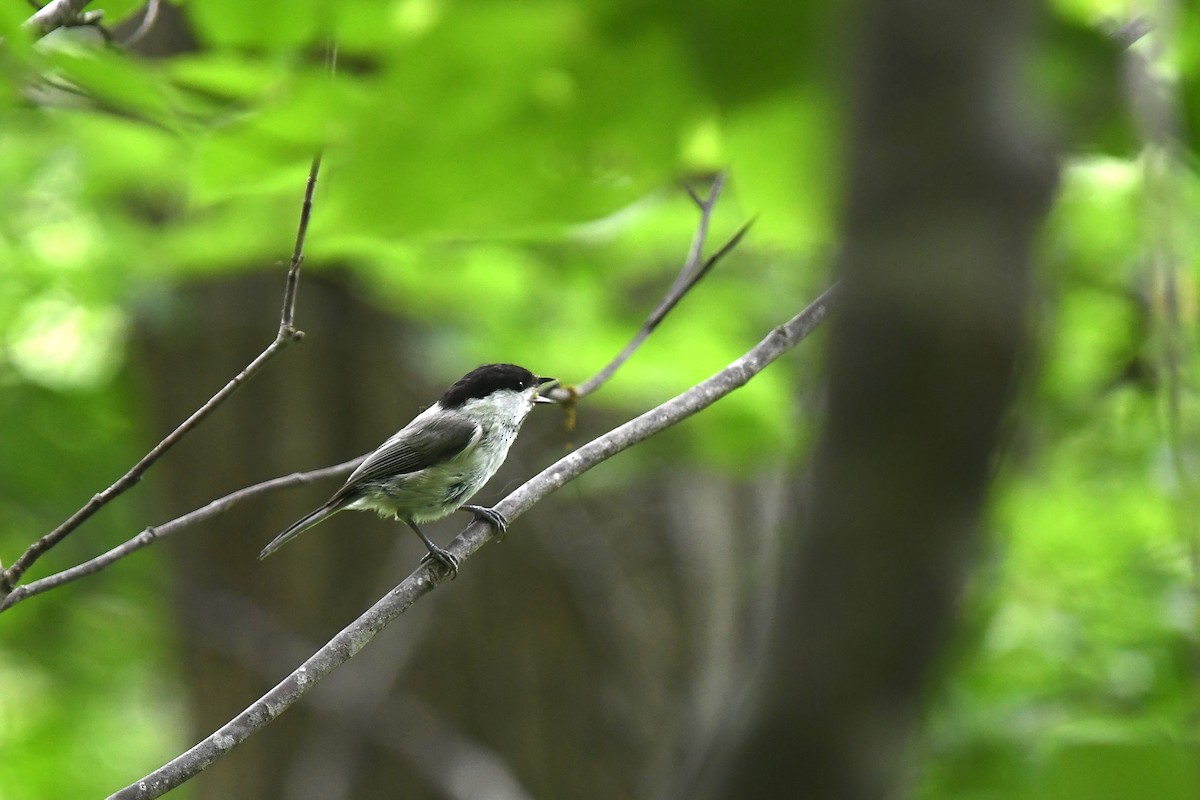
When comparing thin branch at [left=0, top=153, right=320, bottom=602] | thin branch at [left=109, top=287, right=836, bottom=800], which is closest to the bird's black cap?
thin branch at [left=109, top=287, right=836, bottom=800]

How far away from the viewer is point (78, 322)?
5.55 metres

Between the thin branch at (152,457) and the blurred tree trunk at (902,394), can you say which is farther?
the thin branch at (152,457)

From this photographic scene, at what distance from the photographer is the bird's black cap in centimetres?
373

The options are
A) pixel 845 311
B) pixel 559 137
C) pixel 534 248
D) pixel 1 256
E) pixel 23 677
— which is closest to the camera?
pixel 845 311

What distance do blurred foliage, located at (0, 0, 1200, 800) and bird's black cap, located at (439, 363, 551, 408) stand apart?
1.45 ft

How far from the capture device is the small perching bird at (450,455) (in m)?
3.57

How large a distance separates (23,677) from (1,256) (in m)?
5.22

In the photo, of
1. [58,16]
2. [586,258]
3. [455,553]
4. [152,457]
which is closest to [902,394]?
[152,457]

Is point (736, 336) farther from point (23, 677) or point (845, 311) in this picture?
point (23, 677)

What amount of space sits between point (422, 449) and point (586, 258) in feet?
3.76

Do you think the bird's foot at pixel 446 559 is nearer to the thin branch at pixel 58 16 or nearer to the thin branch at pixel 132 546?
the thin branch at pixel 132 546

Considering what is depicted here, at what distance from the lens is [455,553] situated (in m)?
2.59

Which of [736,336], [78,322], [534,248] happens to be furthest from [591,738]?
[78,322]

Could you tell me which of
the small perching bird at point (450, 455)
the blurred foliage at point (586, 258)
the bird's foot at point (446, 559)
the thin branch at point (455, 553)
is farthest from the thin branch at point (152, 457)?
the small perching bird at point (450, 455)
